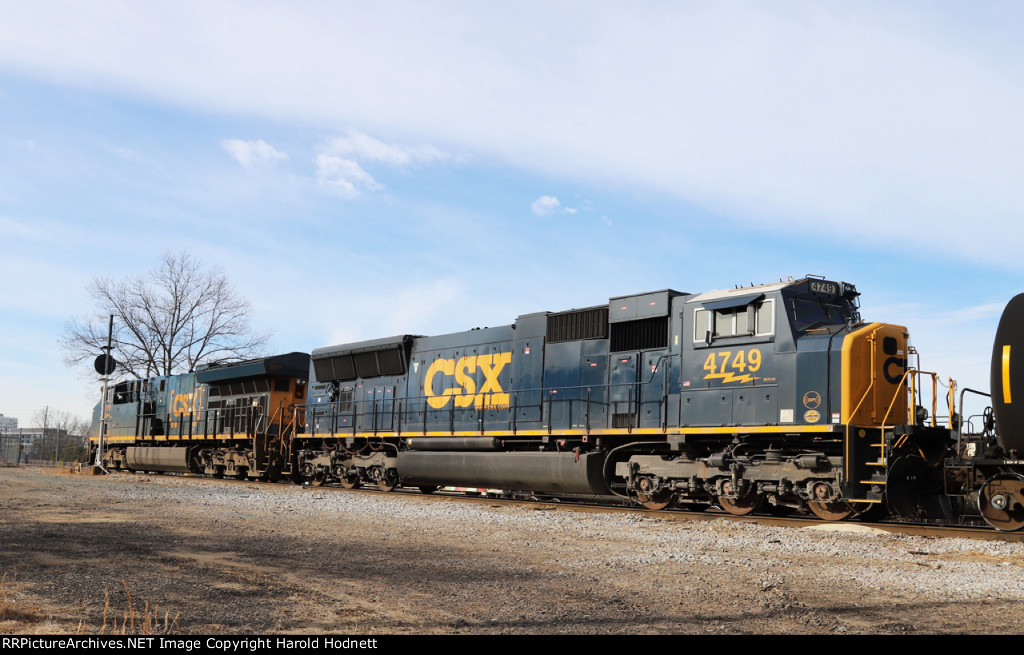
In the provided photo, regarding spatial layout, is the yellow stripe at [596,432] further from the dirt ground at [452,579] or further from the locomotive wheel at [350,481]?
the dirt ground at [452,579]

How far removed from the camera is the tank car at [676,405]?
42.5 ft

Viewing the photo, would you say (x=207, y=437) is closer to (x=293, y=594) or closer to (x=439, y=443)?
(x=439, y=443)

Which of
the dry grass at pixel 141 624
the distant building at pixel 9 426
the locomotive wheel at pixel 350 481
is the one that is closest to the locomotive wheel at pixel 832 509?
the dry grass at pixel 141 624

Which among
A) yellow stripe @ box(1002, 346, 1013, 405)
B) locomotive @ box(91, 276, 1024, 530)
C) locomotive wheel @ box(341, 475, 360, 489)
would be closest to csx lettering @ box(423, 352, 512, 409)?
locomotive @ box(91, 276, 1024, 530)

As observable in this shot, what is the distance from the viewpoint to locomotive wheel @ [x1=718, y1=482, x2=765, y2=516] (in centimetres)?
1397

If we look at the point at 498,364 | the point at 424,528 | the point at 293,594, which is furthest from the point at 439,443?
the point at 293,594

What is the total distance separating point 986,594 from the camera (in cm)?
700

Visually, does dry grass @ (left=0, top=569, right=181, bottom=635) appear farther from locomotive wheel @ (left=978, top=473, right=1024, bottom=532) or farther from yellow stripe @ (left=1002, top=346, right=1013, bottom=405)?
locomotive wheel @ (left=978, top=473, right=1024, bottom=532)

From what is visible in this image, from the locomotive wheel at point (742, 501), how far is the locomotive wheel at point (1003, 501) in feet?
11.5

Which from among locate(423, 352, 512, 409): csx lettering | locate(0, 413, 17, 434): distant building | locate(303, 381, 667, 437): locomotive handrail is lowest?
locate(0, 413, 17, 434): distant building

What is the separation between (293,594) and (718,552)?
5166 millimetres

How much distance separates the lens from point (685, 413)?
48.4ft

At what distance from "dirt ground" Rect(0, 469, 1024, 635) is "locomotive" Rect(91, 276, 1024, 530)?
2.00m

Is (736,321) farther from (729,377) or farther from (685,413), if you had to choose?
(685,413)
